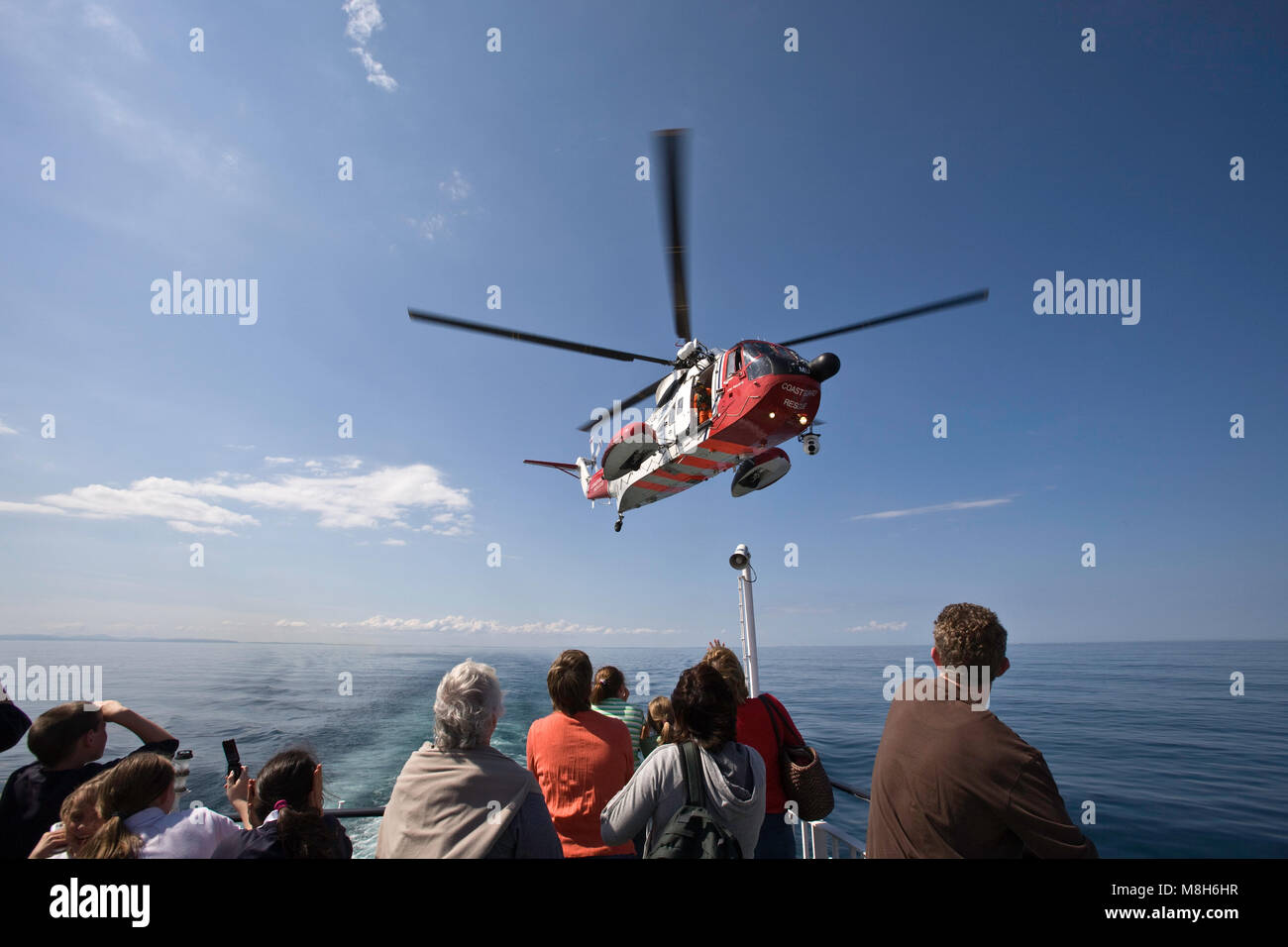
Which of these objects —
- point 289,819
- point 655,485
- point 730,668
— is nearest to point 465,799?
point 289,819

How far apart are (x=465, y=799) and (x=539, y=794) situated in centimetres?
31

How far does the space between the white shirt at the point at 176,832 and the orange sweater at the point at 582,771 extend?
55.9 inches

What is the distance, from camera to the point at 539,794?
7.05 ft

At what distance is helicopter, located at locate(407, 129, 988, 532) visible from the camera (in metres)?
9.12

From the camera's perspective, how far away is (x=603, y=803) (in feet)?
9.06

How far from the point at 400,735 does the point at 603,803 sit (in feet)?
47.8

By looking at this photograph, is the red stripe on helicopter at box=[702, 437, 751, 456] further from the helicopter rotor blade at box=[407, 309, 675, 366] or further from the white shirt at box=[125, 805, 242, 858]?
the white shirt at box=[125, 805, 242, 858]

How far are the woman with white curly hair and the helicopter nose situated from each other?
893 cm

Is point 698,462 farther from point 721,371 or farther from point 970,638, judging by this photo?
point 970,638

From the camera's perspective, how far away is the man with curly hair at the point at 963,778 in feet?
5.61

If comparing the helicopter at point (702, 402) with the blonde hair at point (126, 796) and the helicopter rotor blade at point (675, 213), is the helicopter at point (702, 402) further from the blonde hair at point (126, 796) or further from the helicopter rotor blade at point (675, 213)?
the blonde hair at point (126, 796)

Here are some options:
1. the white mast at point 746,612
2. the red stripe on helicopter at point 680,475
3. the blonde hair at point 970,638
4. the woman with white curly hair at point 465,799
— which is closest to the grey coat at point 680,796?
the woman with white curly hair at point 465,799
